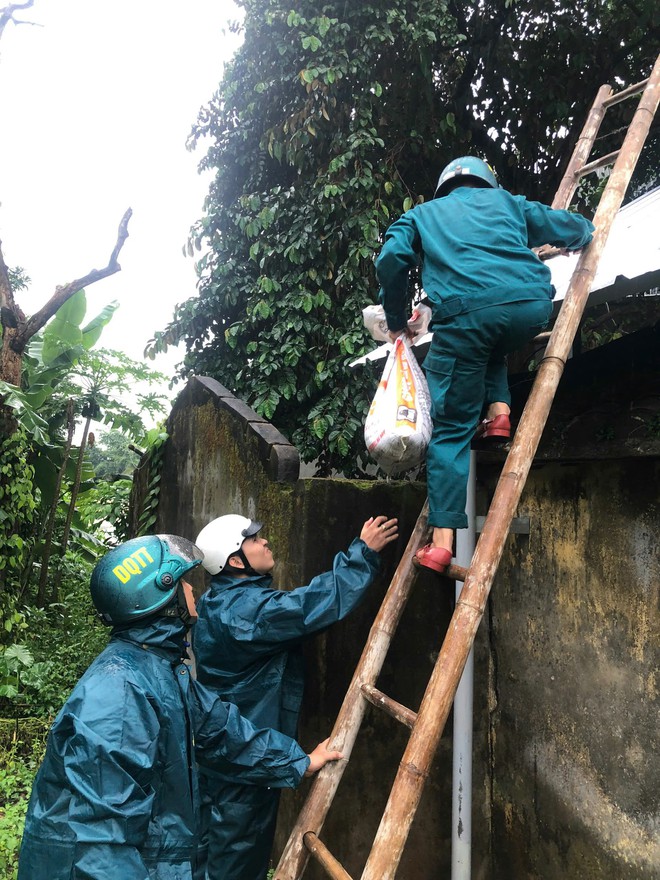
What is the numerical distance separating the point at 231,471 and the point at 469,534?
1719 millimetres

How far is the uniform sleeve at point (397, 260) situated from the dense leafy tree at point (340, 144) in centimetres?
333

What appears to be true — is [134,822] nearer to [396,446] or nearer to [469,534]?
[396,446]

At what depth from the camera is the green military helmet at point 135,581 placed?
2.26 meters

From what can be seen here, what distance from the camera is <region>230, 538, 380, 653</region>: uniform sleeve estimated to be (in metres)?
2.66

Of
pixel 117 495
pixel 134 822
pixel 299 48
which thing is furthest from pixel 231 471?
pixel 117 495

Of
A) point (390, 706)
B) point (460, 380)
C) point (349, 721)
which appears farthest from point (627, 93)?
point (349, 721)

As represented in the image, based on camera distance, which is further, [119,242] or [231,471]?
[119,242]

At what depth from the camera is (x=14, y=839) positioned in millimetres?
3896

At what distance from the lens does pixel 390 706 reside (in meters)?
2.19

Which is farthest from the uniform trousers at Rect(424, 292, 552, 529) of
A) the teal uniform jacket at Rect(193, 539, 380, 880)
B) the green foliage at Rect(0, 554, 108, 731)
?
the green foliage at Rect(0, 554, 108, 731)

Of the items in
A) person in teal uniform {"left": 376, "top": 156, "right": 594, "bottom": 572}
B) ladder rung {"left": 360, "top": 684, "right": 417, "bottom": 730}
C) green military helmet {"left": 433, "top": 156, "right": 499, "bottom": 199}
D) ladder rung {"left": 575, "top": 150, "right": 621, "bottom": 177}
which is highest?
ladder rung {"left": 575, "top": 150, "right": 621, "bottom": 177}

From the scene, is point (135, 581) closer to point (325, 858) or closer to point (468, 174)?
point (325, 858)

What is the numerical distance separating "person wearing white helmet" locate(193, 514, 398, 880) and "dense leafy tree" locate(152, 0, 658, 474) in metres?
3.01

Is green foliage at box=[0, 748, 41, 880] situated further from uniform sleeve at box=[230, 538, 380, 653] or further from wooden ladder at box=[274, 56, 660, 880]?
wooden ladder at box=[274, 56, 660, 880]
